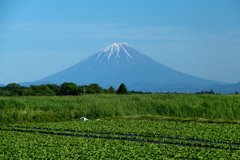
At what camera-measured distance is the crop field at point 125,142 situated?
28.1 feet

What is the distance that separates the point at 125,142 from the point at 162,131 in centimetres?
228

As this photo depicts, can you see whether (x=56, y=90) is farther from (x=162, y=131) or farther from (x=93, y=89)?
(x=162, y=131)

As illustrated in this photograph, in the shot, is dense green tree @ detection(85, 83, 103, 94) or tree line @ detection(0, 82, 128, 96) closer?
tree line @ detection(0, 82, 128, 96)

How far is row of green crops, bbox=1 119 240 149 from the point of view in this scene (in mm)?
10273

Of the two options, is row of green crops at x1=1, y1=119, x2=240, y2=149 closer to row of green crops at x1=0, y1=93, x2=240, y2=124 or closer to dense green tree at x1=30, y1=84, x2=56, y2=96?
row of green crops at x1=0, y1=93, x2=240, y2=124

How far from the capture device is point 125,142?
1008 centimetres

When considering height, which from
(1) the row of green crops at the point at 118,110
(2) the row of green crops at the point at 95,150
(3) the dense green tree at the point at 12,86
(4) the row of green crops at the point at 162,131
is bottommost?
(2) the row of green crops at the point at 95,150

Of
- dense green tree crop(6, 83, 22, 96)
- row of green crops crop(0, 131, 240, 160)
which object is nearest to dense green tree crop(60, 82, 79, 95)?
dense green tree crop(6, 83, 22, 96)

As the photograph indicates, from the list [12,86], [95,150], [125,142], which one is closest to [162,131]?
[125,142]

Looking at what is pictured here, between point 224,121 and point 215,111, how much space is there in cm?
201

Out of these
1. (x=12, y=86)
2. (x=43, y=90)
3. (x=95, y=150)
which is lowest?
(x=95, y=150)

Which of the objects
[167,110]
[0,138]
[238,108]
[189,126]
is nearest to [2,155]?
[0,138]

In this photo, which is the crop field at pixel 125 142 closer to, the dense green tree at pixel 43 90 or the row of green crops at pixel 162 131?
the row of green crops at pixel 162 131

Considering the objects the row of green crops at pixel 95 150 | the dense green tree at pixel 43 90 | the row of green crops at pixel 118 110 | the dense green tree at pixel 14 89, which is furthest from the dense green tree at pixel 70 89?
the row of green crops at pixel 95 150
